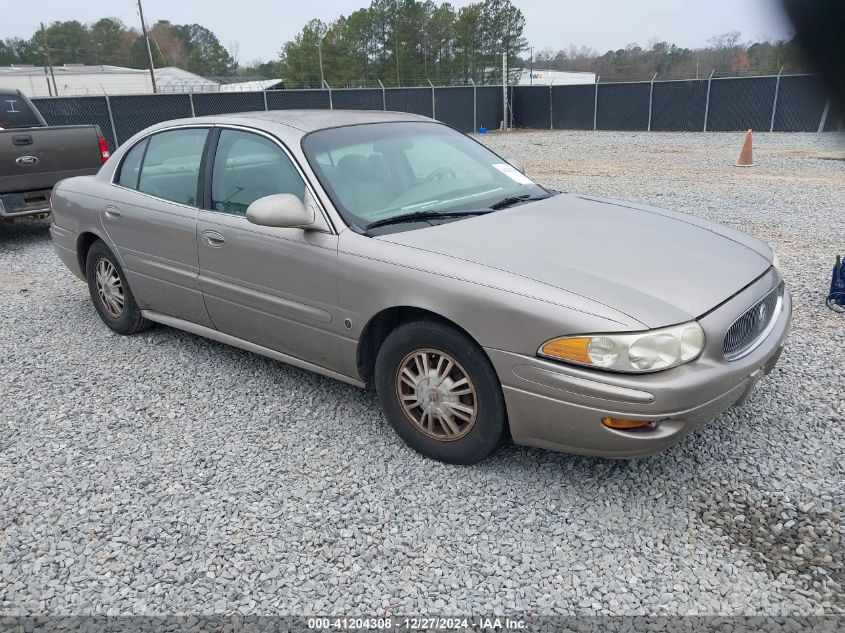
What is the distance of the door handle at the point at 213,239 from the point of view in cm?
385

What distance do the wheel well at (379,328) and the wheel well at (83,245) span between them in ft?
8.58

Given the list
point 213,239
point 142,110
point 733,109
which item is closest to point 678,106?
point 733,109

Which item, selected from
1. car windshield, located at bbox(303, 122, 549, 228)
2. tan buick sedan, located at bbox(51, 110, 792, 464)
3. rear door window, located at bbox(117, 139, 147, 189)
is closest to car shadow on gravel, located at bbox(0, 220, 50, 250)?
rear door window, located at bbox(117, 139, 147, 189)

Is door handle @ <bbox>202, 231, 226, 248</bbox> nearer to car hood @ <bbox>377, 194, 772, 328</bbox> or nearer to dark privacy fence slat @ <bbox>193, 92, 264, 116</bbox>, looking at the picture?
car hood @ <bbox>377, 194, 772, 328</bbox>

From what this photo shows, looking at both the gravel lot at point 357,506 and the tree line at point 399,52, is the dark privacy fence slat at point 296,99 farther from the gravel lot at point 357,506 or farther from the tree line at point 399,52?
the gravel lot at point 357,506

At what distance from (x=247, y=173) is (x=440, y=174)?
3.69ft

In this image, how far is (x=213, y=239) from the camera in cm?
389

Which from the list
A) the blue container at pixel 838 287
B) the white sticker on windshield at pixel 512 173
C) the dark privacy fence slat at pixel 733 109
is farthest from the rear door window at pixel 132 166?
the dark privacy fence slat at pixel 733 109

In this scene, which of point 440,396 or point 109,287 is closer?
point 440,396

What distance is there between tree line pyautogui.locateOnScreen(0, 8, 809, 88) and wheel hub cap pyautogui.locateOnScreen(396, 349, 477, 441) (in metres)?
1.36

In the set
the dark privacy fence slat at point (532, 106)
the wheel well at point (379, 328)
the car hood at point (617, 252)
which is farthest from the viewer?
the dark privacy fence slat at point (532, 106)

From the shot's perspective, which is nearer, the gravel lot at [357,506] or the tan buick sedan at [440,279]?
the gravel lot at [357,506]

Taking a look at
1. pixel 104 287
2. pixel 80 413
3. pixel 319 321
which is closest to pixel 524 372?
pixel 319 321

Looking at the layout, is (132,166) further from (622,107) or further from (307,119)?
(622,107)
